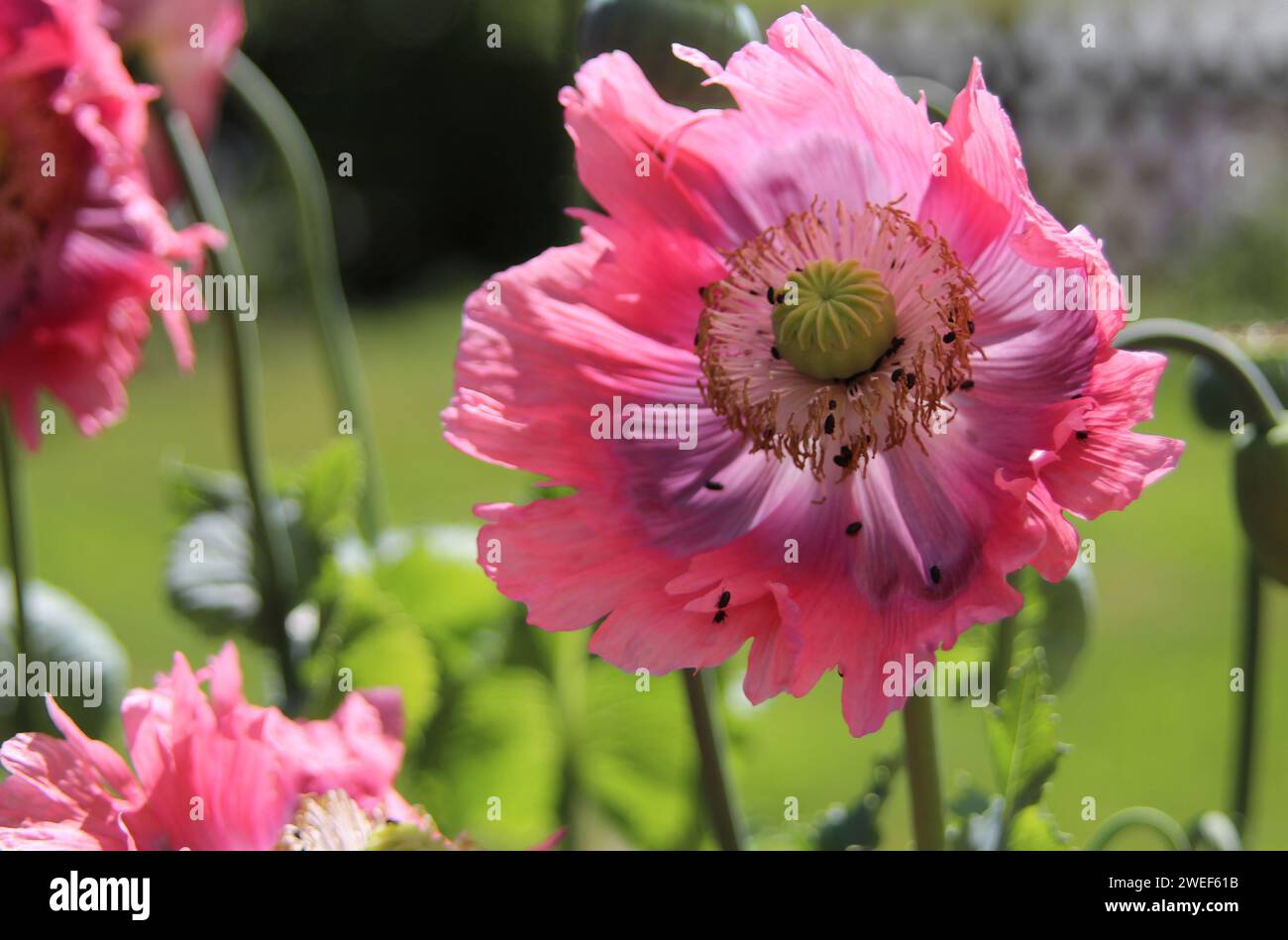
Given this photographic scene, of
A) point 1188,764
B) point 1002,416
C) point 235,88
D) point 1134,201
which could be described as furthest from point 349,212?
point 1002,416

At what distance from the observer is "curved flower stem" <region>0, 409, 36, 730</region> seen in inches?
32.7

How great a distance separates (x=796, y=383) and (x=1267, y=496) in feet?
0.67

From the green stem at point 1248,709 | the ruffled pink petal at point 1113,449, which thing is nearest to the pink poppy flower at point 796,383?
the ruffled pink petal at point 1113,449

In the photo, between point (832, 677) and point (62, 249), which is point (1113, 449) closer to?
point (62, 249)

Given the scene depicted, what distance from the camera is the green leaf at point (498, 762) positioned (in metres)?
0.95

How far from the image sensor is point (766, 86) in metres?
0.60

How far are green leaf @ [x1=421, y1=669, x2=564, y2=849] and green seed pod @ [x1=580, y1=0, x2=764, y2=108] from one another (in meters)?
0.42

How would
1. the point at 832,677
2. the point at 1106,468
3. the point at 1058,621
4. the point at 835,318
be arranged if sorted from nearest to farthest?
the point at 1106,468
the point at 835,318
the point at 1058,621
the point at 832,677

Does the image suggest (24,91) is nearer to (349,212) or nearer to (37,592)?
(37,592)

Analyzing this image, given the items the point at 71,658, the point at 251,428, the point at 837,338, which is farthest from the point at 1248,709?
the point at 71,658

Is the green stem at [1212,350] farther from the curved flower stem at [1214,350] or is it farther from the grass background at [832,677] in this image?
the grass background at [832,677]

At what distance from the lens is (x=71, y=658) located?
35.4 inches

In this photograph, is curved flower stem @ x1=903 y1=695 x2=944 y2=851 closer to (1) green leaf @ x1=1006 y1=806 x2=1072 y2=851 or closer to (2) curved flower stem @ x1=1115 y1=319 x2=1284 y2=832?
(1) green leaf @ x1=1006 y1=806 x2=1072 y2=851
